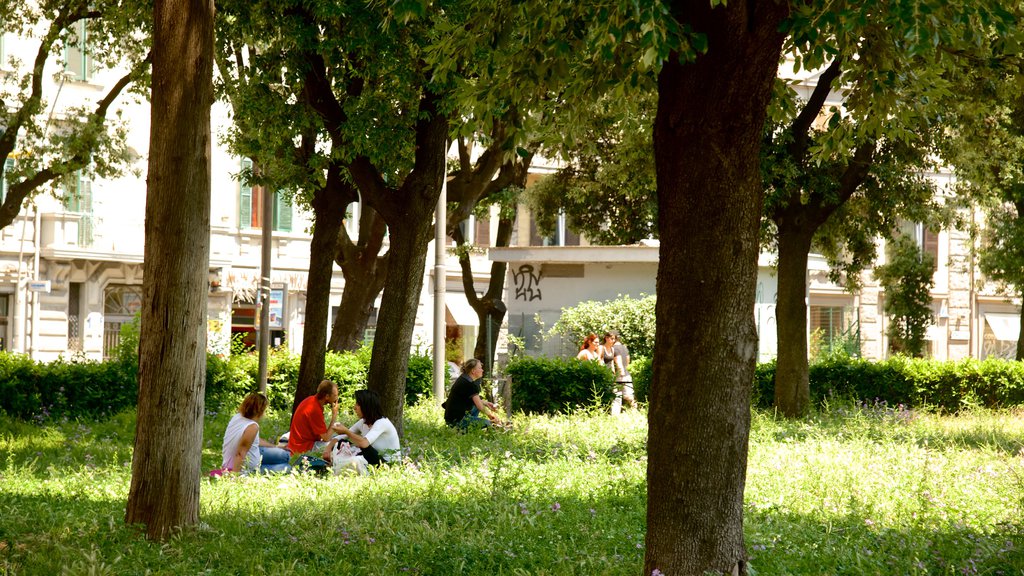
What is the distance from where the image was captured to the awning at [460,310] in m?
39.1

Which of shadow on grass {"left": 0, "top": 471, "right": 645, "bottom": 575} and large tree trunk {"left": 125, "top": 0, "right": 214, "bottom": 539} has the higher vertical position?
large tree trunk {"left": 125, "top": 0, "right": 214, "bottom": 539}

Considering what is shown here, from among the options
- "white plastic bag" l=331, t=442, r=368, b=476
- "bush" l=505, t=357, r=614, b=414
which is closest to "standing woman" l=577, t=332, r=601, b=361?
"bush" l=505, t=357, r=614, b=414

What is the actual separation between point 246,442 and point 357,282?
10.1 metres

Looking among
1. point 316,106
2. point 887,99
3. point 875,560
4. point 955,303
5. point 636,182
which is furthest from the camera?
point 955,303

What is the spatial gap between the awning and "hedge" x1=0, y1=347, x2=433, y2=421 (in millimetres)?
18208

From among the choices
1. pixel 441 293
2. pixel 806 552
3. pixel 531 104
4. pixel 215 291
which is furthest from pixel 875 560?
pixel 215 291

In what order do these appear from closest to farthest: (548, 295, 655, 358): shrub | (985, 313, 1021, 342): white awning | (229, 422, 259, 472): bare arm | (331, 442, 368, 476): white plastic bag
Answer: (331, 442, 368, 476): white plastic bag < (229, 422, 259, 472): bare arm < (548, 295, 655, 358): shrub < (985, 313, 1021, 342): white awning

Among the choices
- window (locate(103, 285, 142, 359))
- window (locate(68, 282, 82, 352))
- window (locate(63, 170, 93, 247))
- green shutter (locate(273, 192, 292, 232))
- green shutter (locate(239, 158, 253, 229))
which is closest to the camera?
window (locate(63, 170, 93, 247))

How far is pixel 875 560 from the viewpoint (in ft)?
23.7

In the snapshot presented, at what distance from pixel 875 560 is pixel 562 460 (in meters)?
4.99

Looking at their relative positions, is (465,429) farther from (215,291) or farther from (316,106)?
(215,291)

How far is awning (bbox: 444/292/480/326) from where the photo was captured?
128 feet

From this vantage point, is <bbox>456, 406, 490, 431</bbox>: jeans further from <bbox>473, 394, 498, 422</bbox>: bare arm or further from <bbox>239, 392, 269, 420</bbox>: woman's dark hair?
<bbox>239, 392, 269, 420</bbox>: woman's dark hair

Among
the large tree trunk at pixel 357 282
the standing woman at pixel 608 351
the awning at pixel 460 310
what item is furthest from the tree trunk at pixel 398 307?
the awning at pixel 460 310
